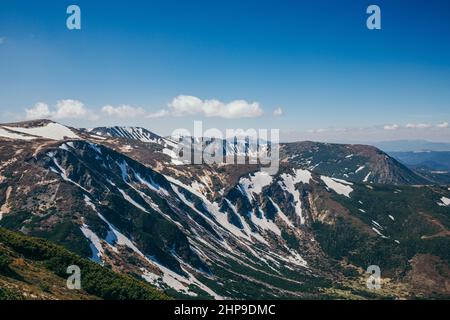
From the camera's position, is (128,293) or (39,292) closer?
(39,292)
